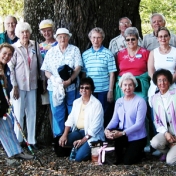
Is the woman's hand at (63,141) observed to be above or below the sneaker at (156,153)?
above

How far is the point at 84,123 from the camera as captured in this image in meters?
5.69

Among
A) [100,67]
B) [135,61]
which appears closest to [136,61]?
[135,61]

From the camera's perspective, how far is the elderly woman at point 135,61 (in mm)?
5699

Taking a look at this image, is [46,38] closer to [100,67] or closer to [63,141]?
[100,67]

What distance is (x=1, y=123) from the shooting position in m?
5.27

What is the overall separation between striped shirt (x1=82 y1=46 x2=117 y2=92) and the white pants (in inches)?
39.8

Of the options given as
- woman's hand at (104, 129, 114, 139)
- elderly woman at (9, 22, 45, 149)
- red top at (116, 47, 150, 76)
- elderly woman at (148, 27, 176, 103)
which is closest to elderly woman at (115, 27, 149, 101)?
red top at (116, 47, 150, 76)

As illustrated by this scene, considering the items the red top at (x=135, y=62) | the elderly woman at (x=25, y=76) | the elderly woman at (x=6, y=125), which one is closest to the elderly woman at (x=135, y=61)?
the red top at (x=135, y=62)

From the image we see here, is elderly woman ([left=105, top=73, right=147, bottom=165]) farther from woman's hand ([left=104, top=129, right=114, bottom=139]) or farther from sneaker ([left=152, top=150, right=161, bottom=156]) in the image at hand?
sneaker ([left=152, top=150, right=161, bottom=156])

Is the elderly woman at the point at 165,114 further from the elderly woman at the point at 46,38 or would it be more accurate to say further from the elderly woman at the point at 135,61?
the elderly woman at the point at 46,38

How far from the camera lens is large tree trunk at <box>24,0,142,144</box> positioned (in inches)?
262

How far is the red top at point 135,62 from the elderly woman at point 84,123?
0.61 m

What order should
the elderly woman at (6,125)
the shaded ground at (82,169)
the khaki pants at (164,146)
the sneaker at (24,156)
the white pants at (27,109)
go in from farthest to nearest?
the white pants at (27,109) → the sneaker at (24,156) → the khaki pants at (164,146) → the elderly woman at (6,125) → the shaded ground at (82,169)

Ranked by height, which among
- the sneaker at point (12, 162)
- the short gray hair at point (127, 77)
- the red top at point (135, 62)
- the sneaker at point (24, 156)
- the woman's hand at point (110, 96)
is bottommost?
the sneaker at point (12, 162)
